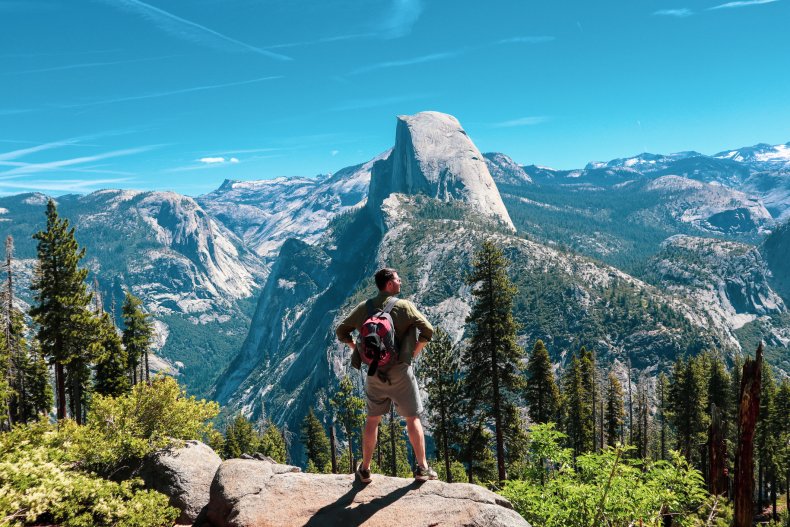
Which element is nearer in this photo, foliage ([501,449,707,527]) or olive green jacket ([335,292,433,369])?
→ foliage ([501,449,707,527])

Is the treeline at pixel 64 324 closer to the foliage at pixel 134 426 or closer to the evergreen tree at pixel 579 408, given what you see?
the foliage at pixel 134 426

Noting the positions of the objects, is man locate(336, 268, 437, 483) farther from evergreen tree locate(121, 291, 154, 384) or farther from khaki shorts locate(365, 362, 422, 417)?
evergreen tree locate(121, 291, 154, 384)

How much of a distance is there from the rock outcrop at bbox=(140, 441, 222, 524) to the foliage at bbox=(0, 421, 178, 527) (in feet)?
4.22

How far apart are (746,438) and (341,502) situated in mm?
7060

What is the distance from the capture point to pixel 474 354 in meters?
28.1

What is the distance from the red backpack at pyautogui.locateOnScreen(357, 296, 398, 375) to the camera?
7.94 metres

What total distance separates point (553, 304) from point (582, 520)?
198911 mm

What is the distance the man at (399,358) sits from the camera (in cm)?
833

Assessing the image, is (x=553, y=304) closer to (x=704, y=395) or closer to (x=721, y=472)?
(x=704, y=395)

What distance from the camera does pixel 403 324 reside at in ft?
27.4

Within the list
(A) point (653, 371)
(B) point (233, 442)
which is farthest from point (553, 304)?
(B) point (233, 442)

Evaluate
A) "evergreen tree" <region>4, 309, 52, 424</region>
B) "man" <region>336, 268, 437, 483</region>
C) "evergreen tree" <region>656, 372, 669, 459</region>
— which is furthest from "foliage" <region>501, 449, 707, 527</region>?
"evergreen tree" <region>656, 372, 669, 459</region>

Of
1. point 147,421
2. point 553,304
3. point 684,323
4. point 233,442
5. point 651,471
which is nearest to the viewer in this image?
point 651,471

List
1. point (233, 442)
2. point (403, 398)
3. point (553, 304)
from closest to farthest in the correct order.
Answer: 1. point (403, 398)
2. point (233, 442)
3. point (553, 304)
